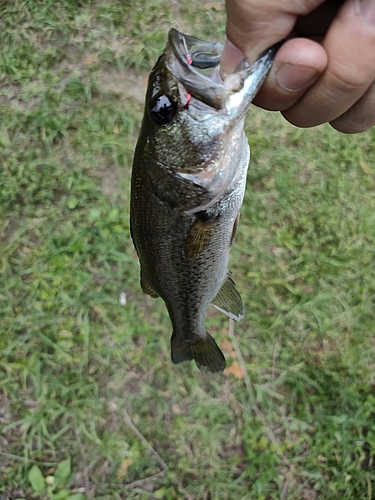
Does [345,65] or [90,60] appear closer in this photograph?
[345,65]

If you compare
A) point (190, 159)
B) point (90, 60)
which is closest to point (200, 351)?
point (190, 159)

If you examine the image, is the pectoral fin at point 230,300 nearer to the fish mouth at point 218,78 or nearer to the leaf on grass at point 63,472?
the fish mouth at point 218,78

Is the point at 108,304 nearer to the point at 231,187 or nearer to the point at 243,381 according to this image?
the point at 243,381

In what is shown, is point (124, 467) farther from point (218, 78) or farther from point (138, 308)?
point (218, 78)

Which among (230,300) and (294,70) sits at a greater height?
(294,70)

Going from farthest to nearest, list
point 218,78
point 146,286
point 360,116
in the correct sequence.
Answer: point 146,286
point 360,116
point 218,78
